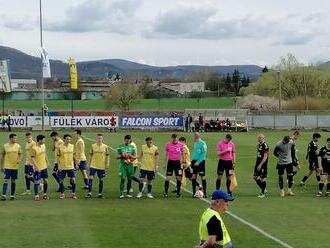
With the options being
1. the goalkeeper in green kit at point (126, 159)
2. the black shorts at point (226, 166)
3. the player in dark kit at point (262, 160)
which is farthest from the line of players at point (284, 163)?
the goalkeeper in green kit at point (126, 159)

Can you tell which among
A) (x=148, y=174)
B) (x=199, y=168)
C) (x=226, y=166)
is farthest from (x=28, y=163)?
(x=226, y=166)

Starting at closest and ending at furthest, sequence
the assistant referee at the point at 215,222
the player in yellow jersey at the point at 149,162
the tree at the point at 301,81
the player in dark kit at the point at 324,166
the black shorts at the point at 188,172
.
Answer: the assistant referee at the point at 215,222 < the player in yellow jersey at the point at 149,162 < the player in dark kit at the point at 324,166 < the black shorts at the point at 188,172 < the tree at the point at 301,81

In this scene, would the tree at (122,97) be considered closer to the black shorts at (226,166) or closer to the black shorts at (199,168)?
the black shorts at (199,168)

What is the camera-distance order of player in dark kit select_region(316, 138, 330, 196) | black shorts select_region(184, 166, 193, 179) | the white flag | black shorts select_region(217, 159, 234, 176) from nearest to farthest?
black shorts select_region(217, 159, 234, 176)
player in dark kit select_region(316, 138, 330, 196)
black shorts select_region(184, 166, 193, 179)
the white flag

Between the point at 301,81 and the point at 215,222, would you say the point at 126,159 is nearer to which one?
the point at 215,222

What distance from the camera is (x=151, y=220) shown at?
717 inches

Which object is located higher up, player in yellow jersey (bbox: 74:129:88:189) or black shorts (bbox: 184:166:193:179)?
player in yellow jersey (bbox: 74:129:88:189)

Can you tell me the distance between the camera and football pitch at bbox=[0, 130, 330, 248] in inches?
604

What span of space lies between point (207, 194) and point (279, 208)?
3.93 metres

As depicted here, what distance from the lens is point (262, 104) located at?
349 ft

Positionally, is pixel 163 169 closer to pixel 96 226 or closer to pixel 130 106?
pixel 96 226

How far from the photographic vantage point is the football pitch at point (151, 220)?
15352 millimetres

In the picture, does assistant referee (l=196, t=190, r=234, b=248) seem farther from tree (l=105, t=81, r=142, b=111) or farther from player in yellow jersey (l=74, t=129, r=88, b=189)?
tree (l=105, t=81, r=142, b=111)

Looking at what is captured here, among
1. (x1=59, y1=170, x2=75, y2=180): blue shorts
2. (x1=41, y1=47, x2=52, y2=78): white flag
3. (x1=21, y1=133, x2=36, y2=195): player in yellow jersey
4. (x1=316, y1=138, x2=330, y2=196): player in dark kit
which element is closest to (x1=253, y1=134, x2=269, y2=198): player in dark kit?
(x1=316, y1=138, x2=330, y2=196): player in dark kit
